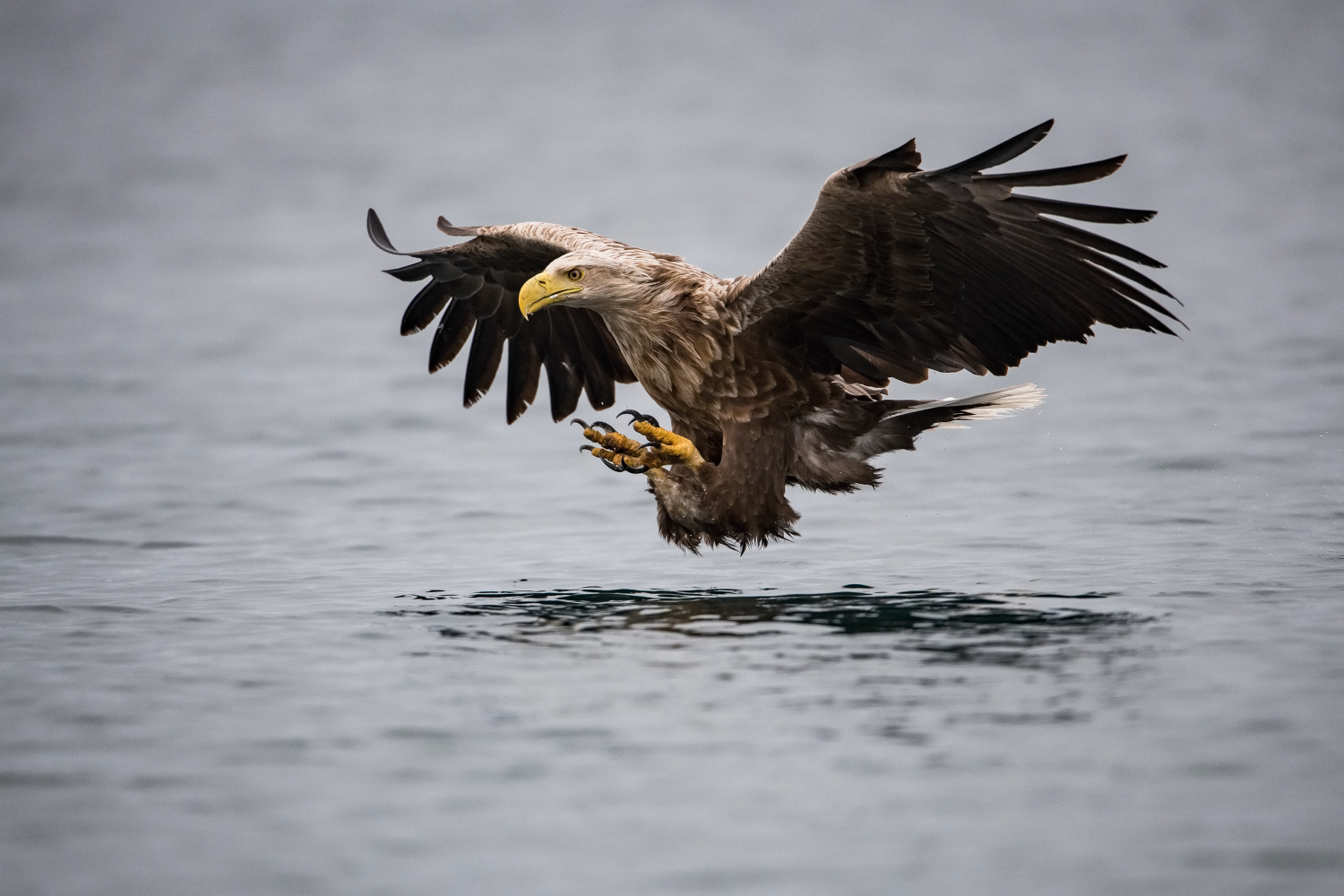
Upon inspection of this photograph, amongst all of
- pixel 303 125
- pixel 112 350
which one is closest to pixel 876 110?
pixel 303 125

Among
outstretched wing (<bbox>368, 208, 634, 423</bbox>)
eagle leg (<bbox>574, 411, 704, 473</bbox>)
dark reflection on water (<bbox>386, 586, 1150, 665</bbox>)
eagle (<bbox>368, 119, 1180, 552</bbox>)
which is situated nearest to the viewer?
dark reflection on water (<bbox>386, 586, 1150, 665</bbox>)

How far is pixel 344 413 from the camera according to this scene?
14.6 meters

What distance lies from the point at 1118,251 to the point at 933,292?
28.6 inches

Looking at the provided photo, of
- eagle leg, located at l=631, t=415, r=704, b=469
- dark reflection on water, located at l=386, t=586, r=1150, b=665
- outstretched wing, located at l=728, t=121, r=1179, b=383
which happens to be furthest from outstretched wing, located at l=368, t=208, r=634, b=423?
outstretched wing, located at l=728, t=121, r=1179, b=383

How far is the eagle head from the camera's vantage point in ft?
25.1

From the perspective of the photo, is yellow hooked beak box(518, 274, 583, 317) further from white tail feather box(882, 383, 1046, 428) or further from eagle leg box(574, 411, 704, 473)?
white tail feather box(882, 383, 1046, 428)

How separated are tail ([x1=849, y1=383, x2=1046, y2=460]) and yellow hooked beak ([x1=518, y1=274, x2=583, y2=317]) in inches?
54.7

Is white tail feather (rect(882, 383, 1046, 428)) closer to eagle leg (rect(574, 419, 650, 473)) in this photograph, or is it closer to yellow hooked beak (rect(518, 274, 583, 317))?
eagle leg (rect(574, 419, 650, 473))

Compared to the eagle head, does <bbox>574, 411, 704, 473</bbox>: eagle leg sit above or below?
below

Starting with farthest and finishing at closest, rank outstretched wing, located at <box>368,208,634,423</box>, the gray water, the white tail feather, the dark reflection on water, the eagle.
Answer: outstretched wing, located at <box>368,208,634,423</box> < the white tail feather < the eagle < the dark reflection on water < the gray water

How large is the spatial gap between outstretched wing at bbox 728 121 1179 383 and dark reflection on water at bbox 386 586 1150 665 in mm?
947

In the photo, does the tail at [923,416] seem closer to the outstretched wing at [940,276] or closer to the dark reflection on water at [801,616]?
the outstretched wing at [940,276]

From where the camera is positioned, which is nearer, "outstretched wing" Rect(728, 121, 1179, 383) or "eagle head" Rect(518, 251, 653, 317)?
"outstretched wing" Rect(728, 121, 1179, 383)

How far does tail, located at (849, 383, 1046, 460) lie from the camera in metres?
7.90
